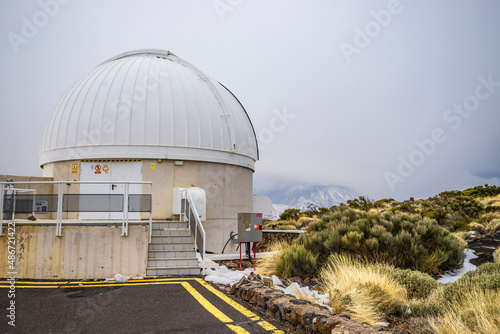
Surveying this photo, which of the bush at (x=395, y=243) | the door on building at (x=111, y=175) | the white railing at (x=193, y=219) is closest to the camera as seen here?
the bush at (x=395, y=243)

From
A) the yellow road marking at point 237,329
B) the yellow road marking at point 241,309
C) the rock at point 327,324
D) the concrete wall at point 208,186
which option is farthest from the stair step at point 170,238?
the rock at point 327,324

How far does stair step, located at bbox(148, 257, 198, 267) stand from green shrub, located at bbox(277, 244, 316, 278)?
1.94 m

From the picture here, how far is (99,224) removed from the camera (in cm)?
806

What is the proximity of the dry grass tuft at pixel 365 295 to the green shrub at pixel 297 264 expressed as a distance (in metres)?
1.31

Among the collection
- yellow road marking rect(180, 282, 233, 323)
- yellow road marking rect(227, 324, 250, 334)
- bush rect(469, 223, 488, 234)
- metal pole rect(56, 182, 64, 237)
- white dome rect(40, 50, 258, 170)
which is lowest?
yellow road marking rect(180, 282, 233, 323)

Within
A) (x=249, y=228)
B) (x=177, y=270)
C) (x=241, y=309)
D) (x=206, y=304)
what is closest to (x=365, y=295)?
(x=241, y=309)

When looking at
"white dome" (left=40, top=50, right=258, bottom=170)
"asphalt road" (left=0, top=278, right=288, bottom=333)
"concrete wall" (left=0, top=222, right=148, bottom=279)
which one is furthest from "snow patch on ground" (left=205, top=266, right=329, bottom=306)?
"white dome" (left=40, top=50, right=258, bottom=170)

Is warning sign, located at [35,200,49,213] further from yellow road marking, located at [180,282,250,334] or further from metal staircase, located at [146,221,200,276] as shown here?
yellow road marking, located at [180,282,250,334]

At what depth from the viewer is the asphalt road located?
462 centimetres

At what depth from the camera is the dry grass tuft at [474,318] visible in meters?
3.83

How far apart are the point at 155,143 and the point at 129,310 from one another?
7.58m

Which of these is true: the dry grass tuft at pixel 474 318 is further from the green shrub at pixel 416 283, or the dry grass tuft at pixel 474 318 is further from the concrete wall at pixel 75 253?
the concrete wall at pixel 75 253

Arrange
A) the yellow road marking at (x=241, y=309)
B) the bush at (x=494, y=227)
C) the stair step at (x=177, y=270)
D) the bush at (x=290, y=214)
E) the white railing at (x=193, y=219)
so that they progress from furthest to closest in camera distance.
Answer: the bush at (x=290, y=214) < the bush at (x=494, y=227) < the white railing at (x=193, y=219) < the stair step at (x=177, y=270) < the yellow road marking at (x=241, y=309)

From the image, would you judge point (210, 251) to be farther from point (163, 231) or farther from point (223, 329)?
point (223, 329)
